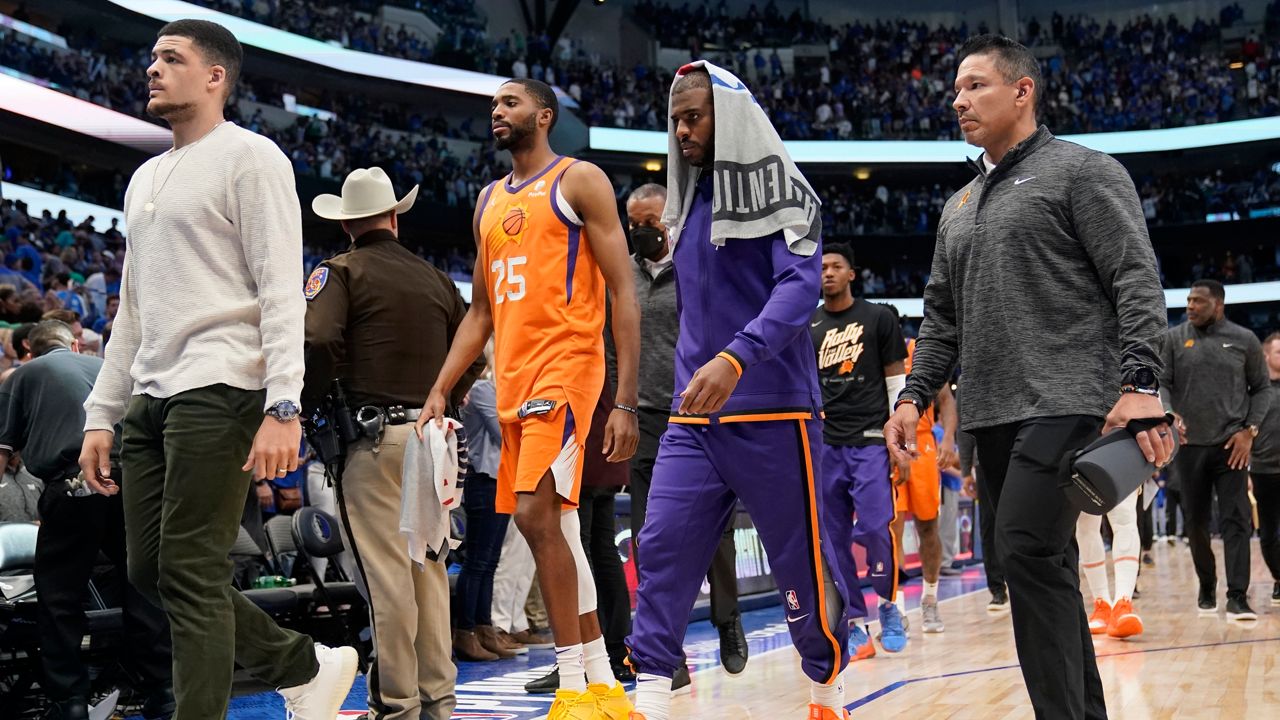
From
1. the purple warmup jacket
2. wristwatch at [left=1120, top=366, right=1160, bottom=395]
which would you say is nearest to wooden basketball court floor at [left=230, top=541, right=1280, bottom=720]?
the purple warmup jacket

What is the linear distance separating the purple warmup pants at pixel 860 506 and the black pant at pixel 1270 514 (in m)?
3.61

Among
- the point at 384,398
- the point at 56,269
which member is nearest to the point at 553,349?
the point at 384,398

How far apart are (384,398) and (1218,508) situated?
235 inches

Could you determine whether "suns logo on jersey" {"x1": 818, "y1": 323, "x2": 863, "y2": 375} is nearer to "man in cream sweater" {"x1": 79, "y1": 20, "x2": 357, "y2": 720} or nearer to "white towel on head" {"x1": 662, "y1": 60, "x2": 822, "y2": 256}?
"white towel on head" {"x1": 662, "y1": 60, "x2": 822, "y2": 256}

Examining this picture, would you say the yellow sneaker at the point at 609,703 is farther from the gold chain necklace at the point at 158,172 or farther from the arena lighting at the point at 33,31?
the arena lighting at the point at 33,31

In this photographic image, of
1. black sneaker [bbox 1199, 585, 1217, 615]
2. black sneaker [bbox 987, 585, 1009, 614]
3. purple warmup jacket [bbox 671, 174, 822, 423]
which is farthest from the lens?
black sneaker [bbox 987, 585, 1009, 614]

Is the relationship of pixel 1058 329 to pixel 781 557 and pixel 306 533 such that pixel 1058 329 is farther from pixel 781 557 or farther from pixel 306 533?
pixel 306 533

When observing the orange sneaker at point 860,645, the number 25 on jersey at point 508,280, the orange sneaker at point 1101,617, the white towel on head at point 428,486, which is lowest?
the orange sneaker at point 1101,617

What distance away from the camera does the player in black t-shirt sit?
20.3 ft

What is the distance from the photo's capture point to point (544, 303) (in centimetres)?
391

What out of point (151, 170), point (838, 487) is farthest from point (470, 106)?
point (151, 170)

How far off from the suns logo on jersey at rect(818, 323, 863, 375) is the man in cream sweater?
12.3 feet

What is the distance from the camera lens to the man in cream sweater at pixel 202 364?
2957 mm

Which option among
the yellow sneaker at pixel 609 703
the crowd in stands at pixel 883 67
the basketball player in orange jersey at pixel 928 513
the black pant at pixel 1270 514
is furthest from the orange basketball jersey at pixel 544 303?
the crowd in stands at pixel 883 67
